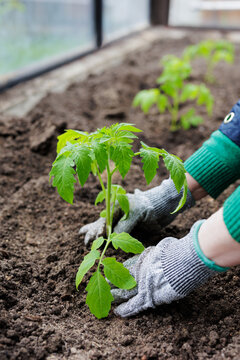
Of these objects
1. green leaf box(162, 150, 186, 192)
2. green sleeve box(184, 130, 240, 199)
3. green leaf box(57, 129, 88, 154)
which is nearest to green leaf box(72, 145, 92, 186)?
green leaf box(57, 129, 88, 154)

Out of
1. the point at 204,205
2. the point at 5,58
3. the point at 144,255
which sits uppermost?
the point at 5,58

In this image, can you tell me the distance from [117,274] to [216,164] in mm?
608

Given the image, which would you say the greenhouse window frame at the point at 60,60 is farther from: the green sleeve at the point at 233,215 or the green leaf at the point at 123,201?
the green sleeve at the point at 233,215

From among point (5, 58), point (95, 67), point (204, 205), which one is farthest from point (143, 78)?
point (204, 205)

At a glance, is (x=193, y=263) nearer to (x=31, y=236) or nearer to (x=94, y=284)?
(x=94, y=284)

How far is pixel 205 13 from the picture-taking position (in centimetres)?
701

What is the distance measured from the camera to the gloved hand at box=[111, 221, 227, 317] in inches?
46.3

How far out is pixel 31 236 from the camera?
5.46 feet

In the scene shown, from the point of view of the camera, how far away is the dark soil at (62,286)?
3.74 ft

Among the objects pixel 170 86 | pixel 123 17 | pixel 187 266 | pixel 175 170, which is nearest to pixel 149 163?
pixel 175 170

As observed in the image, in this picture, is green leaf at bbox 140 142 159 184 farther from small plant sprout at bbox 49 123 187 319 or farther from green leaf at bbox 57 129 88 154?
green leaf at bbox 57 129 88 154

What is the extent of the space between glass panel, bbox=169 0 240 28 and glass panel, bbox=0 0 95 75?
2.98m

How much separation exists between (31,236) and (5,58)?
7.83 ft

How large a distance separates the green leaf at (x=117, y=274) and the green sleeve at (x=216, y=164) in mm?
524
